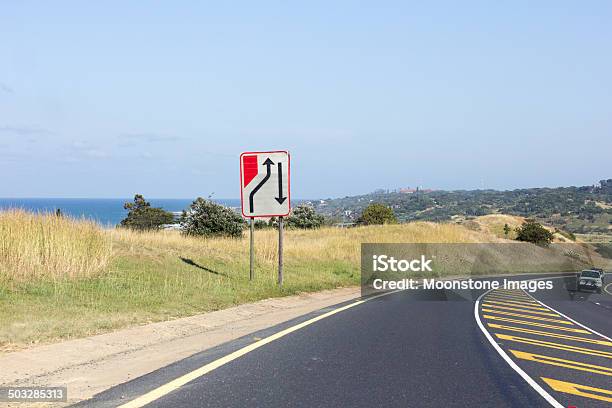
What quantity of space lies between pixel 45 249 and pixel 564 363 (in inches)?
469

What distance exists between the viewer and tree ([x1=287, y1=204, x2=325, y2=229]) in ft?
214

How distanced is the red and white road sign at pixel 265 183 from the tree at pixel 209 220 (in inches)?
1004

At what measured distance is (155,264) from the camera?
59.0 feet

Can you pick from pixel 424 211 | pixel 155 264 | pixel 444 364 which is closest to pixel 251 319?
pixel 444 364

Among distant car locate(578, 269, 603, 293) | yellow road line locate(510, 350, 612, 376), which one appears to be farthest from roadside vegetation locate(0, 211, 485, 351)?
distant car locate(578, 269, 603, 293)

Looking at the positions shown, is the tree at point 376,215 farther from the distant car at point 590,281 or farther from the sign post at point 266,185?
the sign post at point 266,185

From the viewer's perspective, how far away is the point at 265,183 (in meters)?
17.3

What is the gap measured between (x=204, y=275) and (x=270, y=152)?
415 cm

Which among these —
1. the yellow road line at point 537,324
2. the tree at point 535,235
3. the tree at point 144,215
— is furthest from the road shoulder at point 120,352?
the tree at point 535,235

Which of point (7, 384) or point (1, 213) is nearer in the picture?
point (7, 384)

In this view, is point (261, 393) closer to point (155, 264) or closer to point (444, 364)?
point (444, 364)

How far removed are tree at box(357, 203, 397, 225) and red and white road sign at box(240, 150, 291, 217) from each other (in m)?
58.5

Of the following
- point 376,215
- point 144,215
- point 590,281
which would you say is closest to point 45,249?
point 590,281

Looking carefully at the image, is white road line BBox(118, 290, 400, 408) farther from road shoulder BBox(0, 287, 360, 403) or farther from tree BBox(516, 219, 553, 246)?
tree BBox(516, 219, 553, 246)
